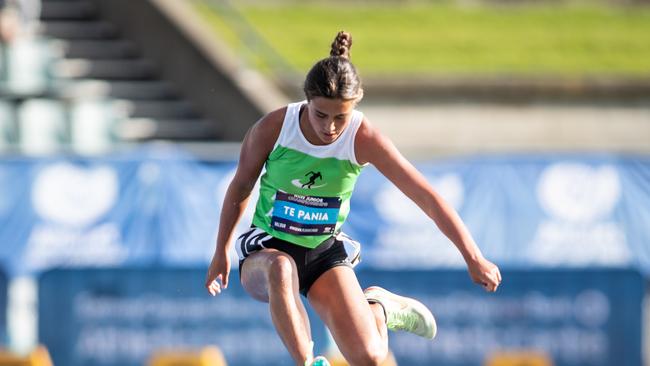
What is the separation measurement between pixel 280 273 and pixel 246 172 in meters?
0.58

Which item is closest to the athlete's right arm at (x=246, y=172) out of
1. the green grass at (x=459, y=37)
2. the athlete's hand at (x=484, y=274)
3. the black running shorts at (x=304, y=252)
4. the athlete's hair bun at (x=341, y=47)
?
the black running shorts at (x=304, y=252)

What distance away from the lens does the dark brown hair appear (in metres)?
7.52

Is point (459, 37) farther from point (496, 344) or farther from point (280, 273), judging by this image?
point (280, 273)

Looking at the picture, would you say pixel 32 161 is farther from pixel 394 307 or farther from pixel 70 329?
pixel 394 307

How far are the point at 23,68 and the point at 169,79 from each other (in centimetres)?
220

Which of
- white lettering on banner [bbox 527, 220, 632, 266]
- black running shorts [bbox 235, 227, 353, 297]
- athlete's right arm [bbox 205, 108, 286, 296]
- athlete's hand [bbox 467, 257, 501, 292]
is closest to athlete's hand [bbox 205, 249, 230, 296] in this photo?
athlete's right arm [bbox 205, 108, 286, 296]

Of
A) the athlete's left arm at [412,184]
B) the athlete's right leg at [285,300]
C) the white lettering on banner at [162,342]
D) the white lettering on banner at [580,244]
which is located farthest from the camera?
the white lettering on banner at [580,244]

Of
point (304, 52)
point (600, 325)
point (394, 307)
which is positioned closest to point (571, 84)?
point (304, 52)

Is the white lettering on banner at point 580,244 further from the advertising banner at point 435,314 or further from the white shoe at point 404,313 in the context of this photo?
the white shoe at point 404,313

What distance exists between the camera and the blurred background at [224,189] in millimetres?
12477

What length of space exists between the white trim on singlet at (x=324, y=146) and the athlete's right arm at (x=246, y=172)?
0.06 meters

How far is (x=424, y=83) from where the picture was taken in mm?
17703

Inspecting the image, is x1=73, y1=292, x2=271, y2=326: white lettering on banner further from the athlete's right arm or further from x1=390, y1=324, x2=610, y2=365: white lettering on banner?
the athlete's right arm

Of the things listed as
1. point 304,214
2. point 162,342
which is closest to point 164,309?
point 162,342
